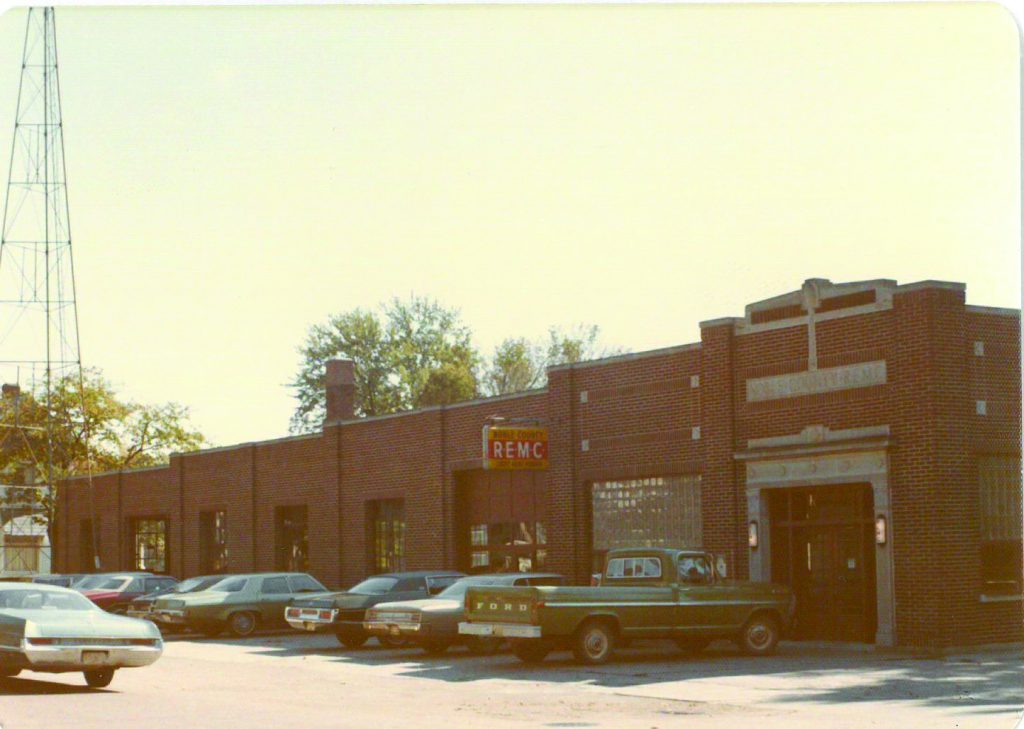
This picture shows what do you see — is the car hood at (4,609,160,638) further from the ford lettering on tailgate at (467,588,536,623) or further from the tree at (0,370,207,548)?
the tree at (0,370,207,548)

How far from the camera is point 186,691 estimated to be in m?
20.5

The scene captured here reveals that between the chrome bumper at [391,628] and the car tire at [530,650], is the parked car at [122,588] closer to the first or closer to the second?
the chrome bumper at [391,628]

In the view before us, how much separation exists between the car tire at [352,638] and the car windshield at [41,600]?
893cm

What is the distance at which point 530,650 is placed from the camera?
23766 mm

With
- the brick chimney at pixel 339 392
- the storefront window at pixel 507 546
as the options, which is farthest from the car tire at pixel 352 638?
the brick chimney at pixel 339 392

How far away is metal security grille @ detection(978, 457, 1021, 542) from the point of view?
24922 millimetres

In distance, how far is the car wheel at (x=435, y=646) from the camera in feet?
86.3

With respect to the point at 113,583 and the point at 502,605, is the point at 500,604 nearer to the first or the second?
the point at 502,605

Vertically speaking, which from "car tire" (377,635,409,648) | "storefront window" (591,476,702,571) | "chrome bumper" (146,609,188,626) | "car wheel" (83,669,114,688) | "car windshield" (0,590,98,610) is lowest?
"car tire" (377,635,409,648)

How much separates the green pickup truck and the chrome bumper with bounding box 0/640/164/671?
5983 mm

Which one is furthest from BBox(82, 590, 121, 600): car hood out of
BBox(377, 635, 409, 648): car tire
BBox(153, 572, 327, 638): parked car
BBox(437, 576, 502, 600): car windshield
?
BBox(437, 576, 502, 600): car windshield

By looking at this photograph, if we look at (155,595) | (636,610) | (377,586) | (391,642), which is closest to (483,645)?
(391,642)

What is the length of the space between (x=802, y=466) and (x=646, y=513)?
4774 millimetres

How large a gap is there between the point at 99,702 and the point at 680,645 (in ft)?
35.9
